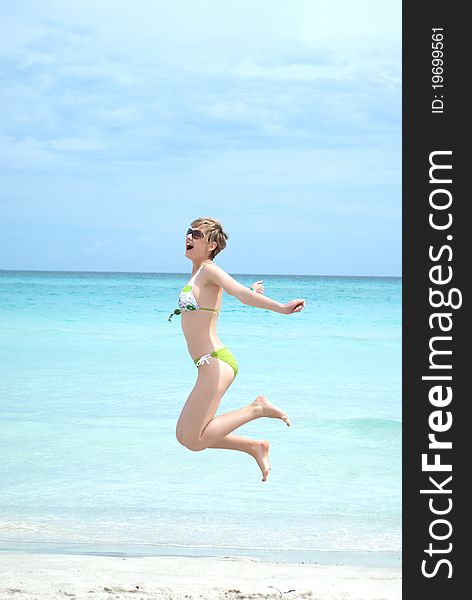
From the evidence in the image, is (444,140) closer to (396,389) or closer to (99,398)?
(99,398)

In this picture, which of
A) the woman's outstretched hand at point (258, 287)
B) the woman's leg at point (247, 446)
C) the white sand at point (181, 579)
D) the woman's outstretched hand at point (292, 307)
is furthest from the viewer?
the white sand at point (181, 579)

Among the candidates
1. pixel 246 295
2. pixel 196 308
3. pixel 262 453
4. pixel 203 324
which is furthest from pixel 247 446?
pixel 246 295

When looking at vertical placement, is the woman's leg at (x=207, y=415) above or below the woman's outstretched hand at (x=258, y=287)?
below

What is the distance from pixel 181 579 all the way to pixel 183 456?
4366 mm

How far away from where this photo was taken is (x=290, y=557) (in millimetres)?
6926

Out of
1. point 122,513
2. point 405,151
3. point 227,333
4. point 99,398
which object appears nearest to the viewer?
point 405,151

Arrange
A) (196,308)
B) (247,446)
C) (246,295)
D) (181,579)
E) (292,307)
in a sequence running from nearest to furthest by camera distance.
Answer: (292,307) → (246,295) → (196,308) → (247,446) → (181,579)

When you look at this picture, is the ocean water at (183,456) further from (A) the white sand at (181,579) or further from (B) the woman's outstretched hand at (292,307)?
(B) the woman's outstretched hand at (292,307)

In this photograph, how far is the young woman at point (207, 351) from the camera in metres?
5.41

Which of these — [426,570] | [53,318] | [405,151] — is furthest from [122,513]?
[53,318]

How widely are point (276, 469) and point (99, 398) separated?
5.20 metres

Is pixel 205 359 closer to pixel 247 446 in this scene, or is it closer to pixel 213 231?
pixel 247 446

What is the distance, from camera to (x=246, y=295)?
5172 mm

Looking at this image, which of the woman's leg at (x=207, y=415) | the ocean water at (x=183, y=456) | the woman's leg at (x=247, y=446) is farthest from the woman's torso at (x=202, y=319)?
the ocean water at (x=183, y=456)
